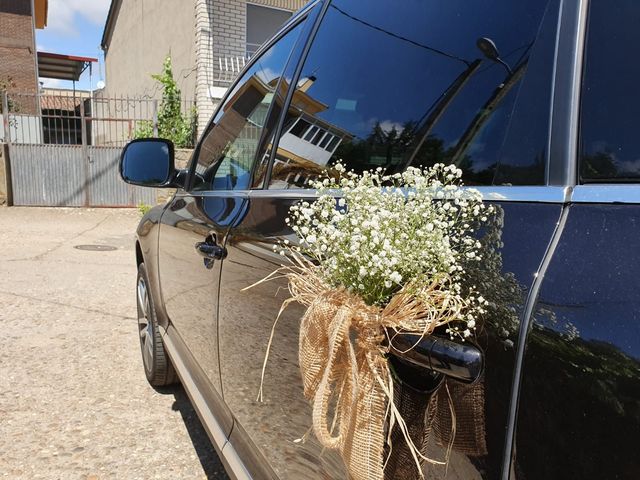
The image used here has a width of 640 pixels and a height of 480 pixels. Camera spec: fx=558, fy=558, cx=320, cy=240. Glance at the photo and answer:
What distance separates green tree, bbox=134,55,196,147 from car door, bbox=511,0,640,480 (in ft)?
43.1

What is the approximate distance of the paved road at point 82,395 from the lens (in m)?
2.88

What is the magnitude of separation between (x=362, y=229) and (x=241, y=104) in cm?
180

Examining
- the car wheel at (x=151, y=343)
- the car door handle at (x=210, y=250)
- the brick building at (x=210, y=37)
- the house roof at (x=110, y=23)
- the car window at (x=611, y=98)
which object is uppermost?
the house roof at (x=110, y=23)

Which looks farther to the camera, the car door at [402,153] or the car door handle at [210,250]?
the car door handle at [210,250]

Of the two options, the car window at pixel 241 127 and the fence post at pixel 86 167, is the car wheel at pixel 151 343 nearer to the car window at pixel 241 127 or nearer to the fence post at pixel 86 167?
the car window at pixel 241 127

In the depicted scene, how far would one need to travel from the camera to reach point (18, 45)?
75.7 ft

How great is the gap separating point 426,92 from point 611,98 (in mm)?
486

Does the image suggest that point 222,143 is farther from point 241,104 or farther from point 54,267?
point 54,267

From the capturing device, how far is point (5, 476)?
107 inches

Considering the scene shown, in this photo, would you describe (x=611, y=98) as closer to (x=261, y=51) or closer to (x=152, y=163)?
(x=261, y=51)

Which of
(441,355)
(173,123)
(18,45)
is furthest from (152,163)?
(18,45)

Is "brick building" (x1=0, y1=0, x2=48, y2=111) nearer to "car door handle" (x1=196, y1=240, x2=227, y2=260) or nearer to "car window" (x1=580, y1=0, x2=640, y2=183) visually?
"car door handle" (x1=196, y1=240, x2=227, y2=260)

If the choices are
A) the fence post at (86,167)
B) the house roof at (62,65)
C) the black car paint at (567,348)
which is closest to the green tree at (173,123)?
the fence post at (86,167)

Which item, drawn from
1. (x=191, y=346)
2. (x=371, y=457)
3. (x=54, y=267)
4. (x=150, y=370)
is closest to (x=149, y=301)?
(x=150, y=370)
